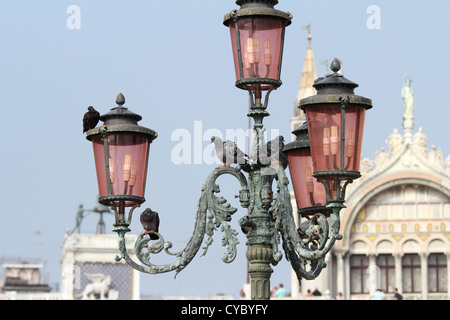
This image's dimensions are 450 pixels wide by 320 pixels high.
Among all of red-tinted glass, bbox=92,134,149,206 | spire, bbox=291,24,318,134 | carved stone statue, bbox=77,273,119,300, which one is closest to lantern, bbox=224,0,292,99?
red-tinted glass, bbox=92,134,149,206

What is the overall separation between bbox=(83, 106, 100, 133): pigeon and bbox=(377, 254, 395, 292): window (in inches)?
1353

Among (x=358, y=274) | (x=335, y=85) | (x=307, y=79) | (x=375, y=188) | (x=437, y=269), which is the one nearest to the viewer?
(x=335, y=85)

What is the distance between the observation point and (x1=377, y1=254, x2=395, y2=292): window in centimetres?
4484

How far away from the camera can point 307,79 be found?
4803 cm

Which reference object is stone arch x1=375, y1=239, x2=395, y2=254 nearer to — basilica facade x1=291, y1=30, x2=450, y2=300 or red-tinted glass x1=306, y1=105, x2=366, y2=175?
basilica facade x1=291, y1=30, x2=450, y2=300

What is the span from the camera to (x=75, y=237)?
5334cm

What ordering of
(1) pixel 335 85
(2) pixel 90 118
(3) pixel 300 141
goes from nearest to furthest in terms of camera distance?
(1) pixel 335 85
(2) pixel 90 118
(3) pixel 300 141

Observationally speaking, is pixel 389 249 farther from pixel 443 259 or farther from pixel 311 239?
pixel 311 239

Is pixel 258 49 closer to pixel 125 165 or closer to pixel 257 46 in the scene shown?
pixel 257 46

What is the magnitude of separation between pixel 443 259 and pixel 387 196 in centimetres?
290

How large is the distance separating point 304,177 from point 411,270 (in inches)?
1331

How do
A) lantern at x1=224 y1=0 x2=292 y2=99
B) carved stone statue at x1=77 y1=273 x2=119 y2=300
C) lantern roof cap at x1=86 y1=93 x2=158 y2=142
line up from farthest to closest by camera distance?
carved stone statue at x1=77 y1=273 x2=119 y2=300
lantern roof cap at x1=86 y1=93 x2=158 y2=142
lantern at x1=224 y1=0 x2=292 y2=99

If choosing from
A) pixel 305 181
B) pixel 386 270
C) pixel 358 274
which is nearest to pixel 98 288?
pixel 358 274

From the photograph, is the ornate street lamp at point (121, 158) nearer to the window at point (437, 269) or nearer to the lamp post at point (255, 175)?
the lamp post at point (255, 175)
